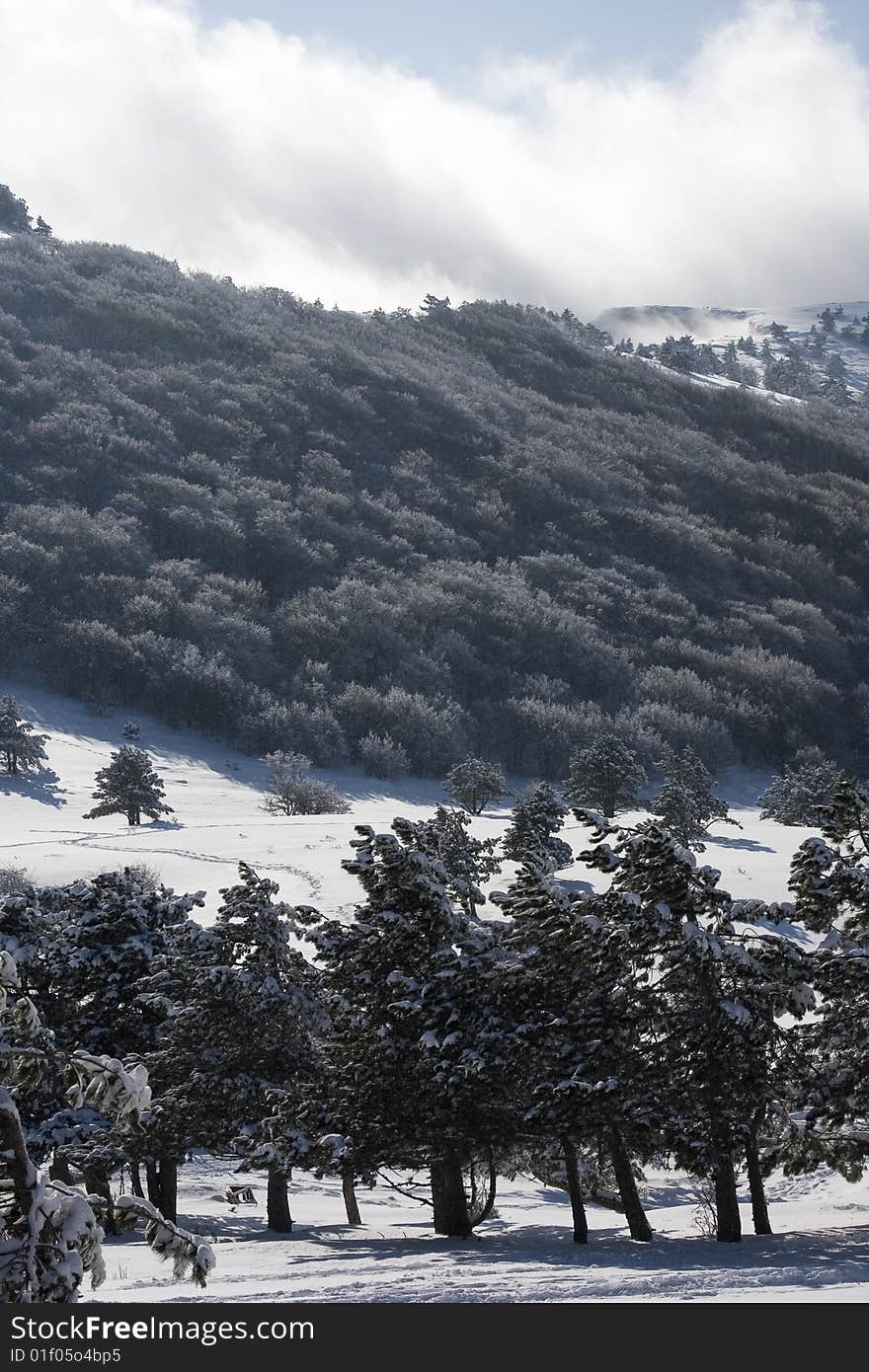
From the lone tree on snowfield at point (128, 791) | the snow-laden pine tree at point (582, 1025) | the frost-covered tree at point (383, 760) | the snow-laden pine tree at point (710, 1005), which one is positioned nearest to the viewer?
the snow-laden pine tree at point (710, 1005)

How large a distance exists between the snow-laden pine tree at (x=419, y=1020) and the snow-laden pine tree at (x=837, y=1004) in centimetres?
424

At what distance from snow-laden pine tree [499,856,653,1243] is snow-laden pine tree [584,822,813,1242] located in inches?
14.1

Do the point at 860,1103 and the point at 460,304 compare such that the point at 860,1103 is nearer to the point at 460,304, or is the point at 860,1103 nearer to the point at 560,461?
the point at 560,461

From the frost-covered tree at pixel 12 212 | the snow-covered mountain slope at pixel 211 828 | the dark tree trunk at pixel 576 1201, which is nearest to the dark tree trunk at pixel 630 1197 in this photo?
the dark tree trunk at pixel 576 1201

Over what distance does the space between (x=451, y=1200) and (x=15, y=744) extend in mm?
36952

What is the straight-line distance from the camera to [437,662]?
81062 millimetres

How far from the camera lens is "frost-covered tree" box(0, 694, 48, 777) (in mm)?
49844

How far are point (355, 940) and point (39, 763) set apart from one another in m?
36.7

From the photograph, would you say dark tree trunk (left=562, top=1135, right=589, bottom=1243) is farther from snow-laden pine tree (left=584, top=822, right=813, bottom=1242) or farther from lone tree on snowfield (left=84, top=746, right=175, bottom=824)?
lone tree on snowfield (left=84, top=746, right=175, bottom=824)

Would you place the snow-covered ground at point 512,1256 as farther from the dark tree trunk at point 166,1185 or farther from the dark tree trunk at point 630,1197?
the dark tree trunk at point 166,1185

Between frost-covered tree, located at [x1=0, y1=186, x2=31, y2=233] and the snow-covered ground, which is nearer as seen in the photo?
Answer: the snow-covered ground

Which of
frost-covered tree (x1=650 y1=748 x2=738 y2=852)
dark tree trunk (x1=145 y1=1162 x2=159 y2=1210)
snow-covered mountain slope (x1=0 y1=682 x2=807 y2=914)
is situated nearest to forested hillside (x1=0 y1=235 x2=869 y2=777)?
snow-covered mountain slope (x1=0 y1=682 x2=807 y2=914)

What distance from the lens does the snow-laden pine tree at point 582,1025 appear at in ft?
52.8
